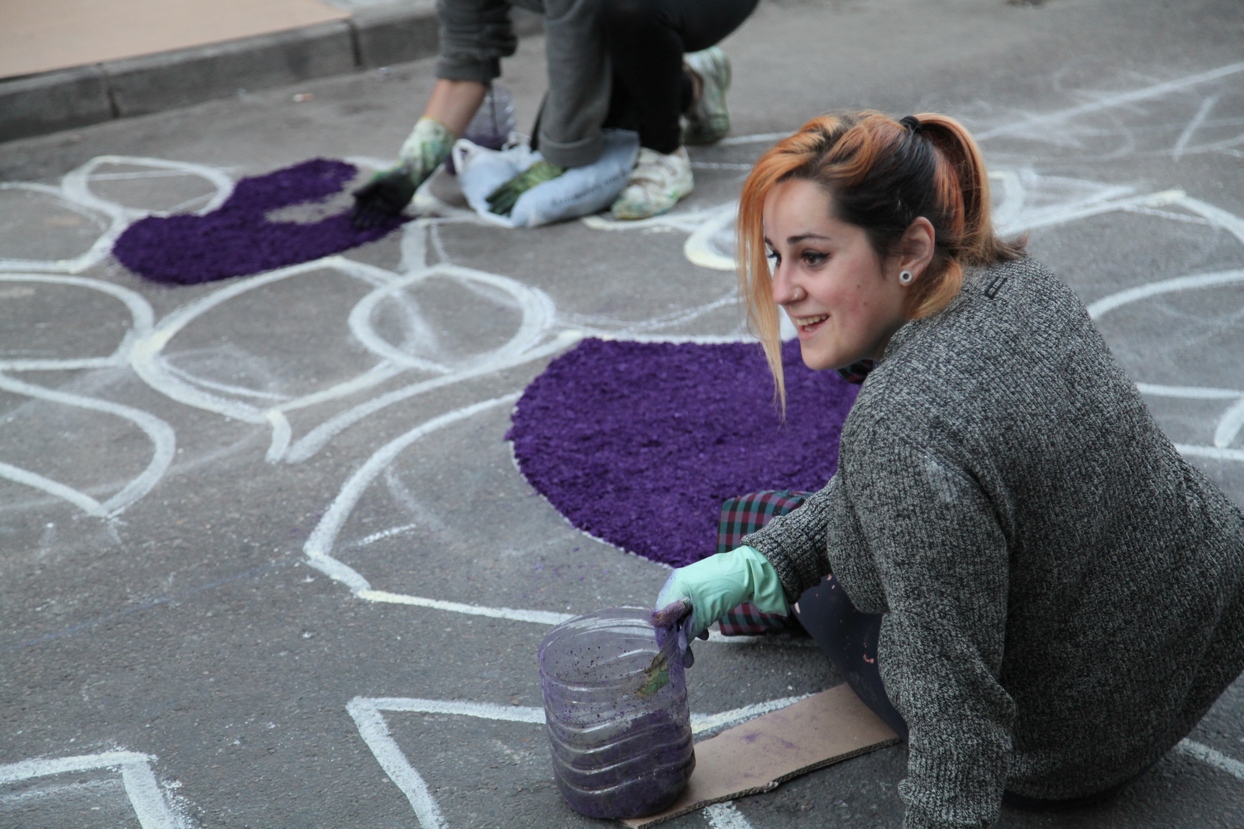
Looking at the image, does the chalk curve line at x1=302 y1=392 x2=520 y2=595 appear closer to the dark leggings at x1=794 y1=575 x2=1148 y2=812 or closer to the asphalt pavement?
the asphalt pavement

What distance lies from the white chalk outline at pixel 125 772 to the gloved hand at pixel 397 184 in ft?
8.05

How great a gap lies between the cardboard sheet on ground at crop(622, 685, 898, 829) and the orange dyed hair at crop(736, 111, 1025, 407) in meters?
0.74

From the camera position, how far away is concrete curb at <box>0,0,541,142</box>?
5.25 meters

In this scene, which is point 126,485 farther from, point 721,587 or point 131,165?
point 131,165

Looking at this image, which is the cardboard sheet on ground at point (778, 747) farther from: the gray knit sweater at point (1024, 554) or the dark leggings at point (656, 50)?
the dark leggings at point (656, 50)

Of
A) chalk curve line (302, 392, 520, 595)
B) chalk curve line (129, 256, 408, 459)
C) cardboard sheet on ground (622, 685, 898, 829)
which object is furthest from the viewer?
chalk curve line (129, 256, 408, 459)

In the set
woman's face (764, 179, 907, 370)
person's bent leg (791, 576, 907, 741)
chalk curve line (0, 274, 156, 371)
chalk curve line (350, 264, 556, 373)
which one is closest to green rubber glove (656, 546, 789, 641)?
person's bent leg (791, 576, 907, 741)

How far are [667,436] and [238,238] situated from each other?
1.98m

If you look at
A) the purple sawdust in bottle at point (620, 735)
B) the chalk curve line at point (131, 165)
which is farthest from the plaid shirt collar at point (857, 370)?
the chalk curve line at point (131, 165)

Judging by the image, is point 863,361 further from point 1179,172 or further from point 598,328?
point 1179,172

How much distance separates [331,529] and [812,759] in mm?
1218

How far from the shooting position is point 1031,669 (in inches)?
63.9

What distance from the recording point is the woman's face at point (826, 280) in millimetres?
1613

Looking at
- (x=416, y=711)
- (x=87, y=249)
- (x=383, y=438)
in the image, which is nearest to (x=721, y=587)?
(x=416, y=711)
